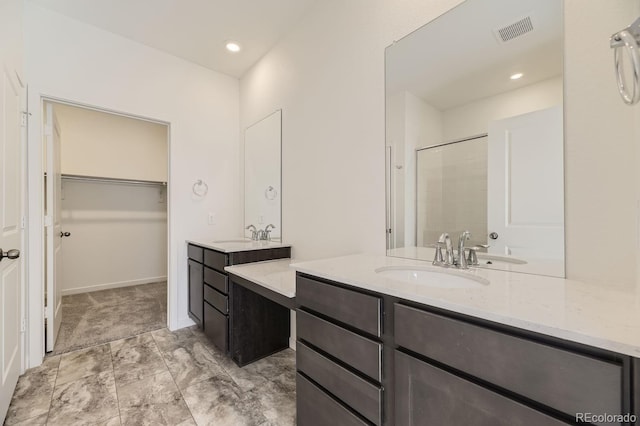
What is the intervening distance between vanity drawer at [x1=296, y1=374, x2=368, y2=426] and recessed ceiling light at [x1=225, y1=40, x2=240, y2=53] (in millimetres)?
2852

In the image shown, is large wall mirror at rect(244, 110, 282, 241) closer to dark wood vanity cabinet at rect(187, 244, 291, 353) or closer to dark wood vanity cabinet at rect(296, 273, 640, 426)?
dark wood vanity cabinet at rect(187, 244, 291, 353)

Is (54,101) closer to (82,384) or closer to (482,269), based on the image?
(82,384)

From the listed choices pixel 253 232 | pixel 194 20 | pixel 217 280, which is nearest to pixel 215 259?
pixel 217 280

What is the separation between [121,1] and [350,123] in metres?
2.04

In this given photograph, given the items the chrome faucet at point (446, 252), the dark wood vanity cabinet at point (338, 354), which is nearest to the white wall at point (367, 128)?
the chrome faucet at point (446, 252)

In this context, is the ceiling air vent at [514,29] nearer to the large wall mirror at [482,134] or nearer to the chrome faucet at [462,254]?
the large wall mirror at [482,134]

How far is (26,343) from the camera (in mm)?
2068

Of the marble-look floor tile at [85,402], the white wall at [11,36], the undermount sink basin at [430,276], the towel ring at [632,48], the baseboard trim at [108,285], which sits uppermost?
the white wall at [11,36]

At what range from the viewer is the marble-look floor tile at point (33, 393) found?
62.7 inches

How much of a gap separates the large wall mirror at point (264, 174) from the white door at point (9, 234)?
1714 mm

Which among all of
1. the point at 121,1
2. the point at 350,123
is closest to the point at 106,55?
the point at 121,1

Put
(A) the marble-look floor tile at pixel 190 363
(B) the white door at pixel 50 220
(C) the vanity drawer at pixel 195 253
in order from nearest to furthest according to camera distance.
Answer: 1. (A) the marble-look floor tile at pixel 190 363
2. (B) the white door at pixel 50 220
3. (C) the vanity drawer at pixel 195 253

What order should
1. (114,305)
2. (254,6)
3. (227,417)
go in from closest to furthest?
(227,417) → (254,6) → (114,305)

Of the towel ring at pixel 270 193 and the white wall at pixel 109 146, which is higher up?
the white wall at pixel 109 146
